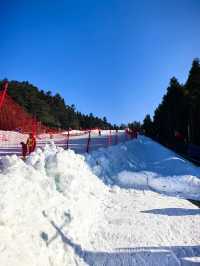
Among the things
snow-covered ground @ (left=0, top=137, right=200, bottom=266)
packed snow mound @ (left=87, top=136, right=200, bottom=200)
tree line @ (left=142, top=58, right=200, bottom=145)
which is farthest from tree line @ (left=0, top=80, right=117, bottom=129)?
snow-covered ground @ (left=0, top=137, right=200, bottom=266)

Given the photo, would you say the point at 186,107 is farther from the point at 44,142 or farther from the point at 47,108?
the point at 47,108

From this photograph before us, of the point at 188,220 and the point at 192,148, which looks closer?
the point at 188,220

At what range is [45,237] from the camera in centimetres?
644

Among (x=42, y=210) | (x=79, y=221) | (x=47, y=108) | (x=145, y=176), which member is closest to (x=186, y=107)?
(x=145, y=176)

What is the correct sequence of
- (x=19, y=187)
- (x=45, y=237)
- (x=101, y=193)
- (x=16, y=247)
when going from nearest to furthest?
(x=16, y=247) < (x=45, y=237) < (x=19, y=187) < (x=101, y=193)

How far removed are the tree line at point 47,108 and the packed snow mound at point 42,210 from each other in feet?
210

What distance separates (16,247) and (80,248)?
1694 millimetres

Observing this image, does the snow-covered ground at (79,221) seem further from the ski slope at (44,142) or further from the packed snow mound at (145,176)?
the ski slope at (44,142)

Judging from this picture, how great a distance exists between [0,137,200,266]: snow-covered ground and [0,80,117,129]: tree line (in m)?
63.5

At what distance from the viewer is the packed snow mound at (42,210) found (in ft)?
19.1

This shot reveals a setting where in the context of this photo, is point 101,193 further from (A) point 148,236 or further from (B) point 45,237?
(B) point 45,237

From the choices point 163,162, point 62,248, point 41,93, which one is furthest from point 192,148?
point 41,93

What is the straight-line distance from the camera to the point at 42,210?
702 cm

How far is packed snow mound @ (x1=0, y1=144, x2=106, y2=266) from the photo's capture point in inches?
229
